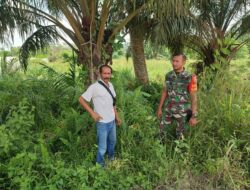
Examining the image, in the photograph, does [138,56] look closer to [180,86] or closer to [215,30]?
[215,30]

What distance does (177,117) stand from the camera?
4.98 m

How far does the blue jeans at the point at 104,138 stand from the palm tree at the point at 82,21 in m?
2.03

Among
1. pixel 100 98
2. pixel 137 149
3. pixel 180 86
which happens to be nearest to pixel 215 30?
pixel 180 86

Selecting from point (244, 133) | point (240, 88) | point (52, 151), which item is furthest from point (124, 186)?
point (240, 88)

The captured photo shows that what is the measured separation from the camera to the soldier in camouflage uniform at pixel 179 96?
477cm

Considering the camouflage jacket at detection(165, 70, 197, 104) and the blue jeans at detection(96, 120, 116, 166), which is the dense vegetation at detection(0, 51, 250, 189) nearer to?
the blue jeans at detection(96, 120, 116, 166)

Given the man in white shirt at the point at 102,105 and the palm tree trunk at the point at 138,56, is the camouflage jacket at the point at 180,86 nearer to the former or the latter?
the man in white shirt at the point at 102,105

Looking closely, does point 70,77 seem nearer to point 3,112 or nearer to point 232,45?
point 3,112

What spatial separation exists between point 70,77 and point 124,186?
3.72 metres

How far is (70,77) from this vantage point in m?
7.45

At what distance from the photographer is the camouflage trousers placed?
492cm

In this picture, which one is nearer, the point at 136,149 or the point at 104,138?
the point at 104,138

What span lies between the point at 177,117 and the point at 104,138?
3.79 ft

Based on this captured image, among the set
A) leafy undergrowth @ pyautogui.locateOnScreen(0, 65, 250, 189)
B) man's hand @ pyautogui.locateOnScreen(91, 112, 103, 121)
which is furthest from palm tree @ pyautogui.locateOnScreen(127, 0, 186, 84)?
man's hand @ pyautogui.locateOnScreen(91, 112, 103, 121)
